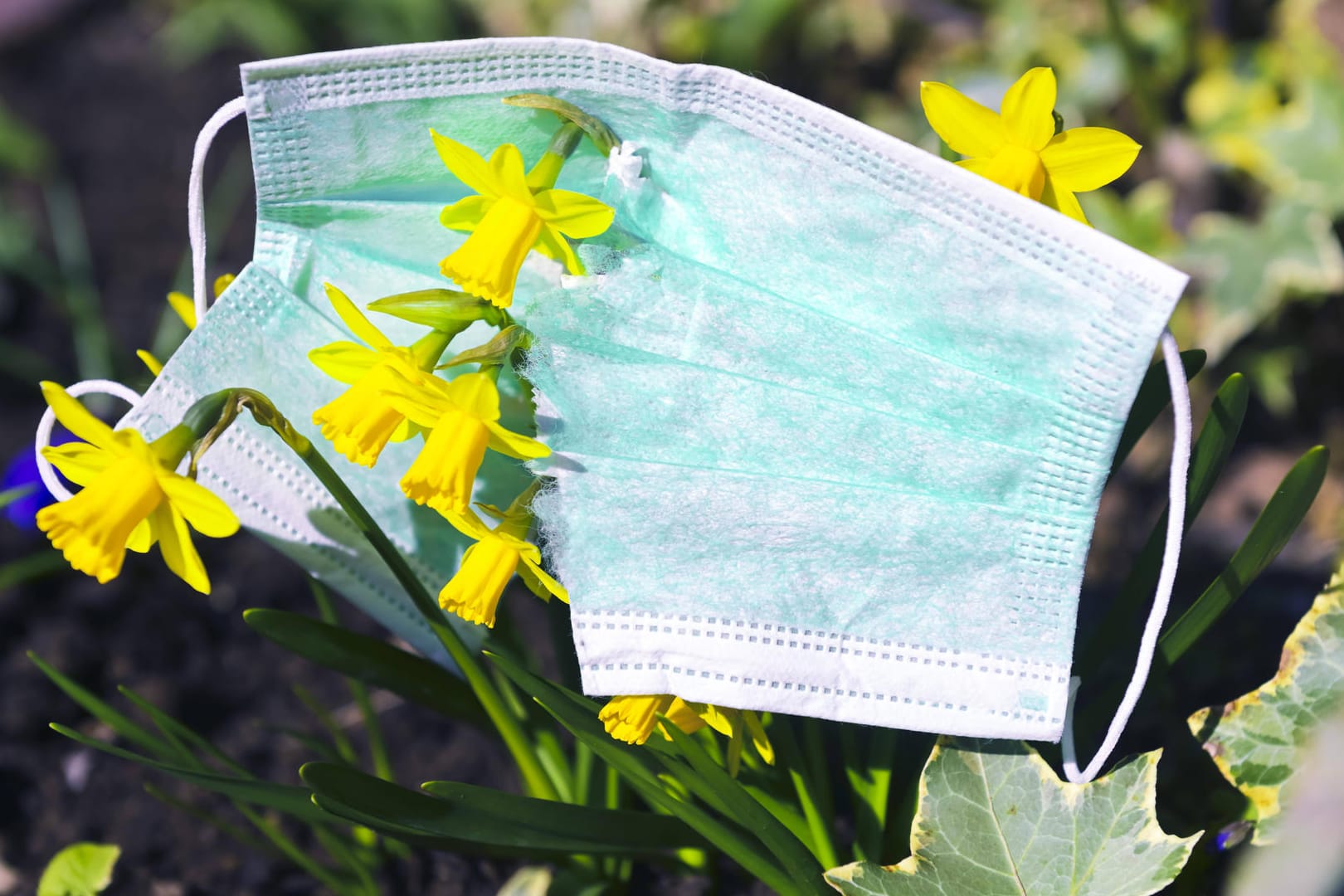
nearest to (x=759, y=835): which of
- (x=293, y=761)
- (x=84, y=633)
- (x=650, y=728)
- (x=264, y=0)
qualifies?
(x=650, y=728)

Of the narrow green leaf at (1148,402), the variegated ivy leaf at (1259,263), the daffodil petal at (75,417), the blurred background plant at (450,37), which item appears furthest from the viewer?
the variegated ivy leaf at (1259,263)

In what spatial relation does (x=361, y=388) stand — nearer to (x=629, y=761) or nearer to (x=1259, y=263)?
(x=629, y=761)

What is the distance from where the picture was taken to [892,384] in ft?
2.84

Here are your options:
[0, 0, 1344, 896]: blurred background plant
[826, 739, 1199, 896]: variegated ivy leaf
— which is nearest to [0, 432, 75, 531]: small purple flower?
[0, 0, 1344, 896]: blurred background plant

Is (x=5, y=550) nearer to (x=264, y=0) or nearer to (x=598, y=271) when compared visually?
(x=598, y=271)

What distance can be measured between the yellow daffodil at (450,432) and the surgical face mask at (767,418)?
0.26 ft

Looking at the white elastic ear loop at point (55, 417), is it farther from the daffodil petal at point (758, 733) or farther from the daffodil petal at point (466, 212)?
the daffodil petal at point (758, 733)

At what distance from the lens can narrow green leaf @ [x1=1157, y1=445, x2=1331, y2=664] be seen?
86cm

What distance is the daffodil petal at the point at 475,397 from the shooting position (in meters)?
0.80

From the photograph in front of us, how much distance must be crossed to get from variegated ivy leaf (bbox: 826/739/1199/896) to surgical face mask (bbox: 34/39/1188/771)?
78 millimetres

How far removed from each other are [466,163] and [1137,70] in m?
1.61

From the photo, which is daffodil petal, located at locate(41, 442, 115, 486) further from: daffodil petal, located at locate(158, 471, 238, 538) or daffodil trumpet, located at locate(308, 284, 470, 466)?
daffodil trumpet, located at locate(308, 284, 470, 466)

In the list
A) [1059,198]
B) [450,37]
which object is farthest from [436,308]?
[450,37]

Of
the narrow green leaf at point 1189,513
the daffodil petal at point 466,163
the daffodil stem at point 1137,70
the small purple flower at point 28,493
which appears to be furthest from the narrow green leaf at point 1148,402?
the small purple flower at point 28,493
